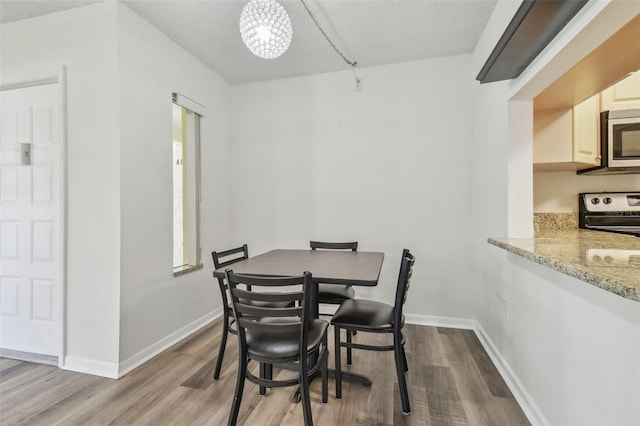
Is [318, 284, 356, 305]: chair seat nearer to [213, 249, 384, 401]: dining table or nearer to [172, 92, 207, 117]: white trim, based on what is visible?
[213, 249, 384, 401]: dining table

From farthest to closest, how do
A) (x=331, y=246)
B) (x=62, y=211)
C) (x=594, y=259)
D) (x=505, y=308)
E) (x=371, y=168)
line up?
1. (x=371, y=168)
2. (x=331, y=246)
3. (x=62, y=211)
4. (x=505, y=308)
5. (x=594, y=259)

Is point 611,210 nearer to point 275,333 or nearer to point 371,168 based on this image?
point 371,168

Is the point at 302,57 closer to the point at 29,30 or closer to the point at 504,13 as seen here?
the point at 504,13

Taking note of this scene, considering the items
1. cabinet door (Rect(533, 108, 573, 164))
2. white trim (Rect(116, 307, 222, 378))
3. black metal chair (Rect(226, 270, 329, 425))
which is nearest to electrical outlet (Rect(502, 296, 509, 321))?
cabinet door (Rect(533, 108, 573, 164))

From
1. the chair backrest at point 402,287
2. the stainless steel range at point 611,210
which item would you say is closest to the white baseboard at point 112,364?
the chair backrest at point 402,287

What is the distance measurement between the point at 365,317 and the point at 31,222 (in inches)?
107

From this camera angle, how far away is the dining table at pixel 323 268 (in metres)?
1.66

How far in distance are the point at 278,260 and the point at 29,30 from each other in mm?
2660

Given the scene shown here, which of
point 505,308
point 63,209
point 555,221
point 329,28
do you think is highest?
point 329,28

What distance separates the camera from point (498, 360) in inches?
85.1

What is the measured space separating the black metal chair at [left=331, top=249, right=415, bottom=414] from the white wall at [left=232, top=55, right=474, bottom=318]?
4.01ft

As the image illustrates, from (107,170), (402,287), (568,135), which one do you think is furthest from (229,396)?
(568,135)

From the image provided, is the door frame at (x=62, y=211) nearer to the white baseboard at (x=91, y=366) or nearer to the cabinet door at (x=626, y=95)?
the white baseboard at (x=91, y=366)

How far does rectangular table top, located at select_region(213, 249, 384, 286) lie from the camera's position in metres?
1.66
